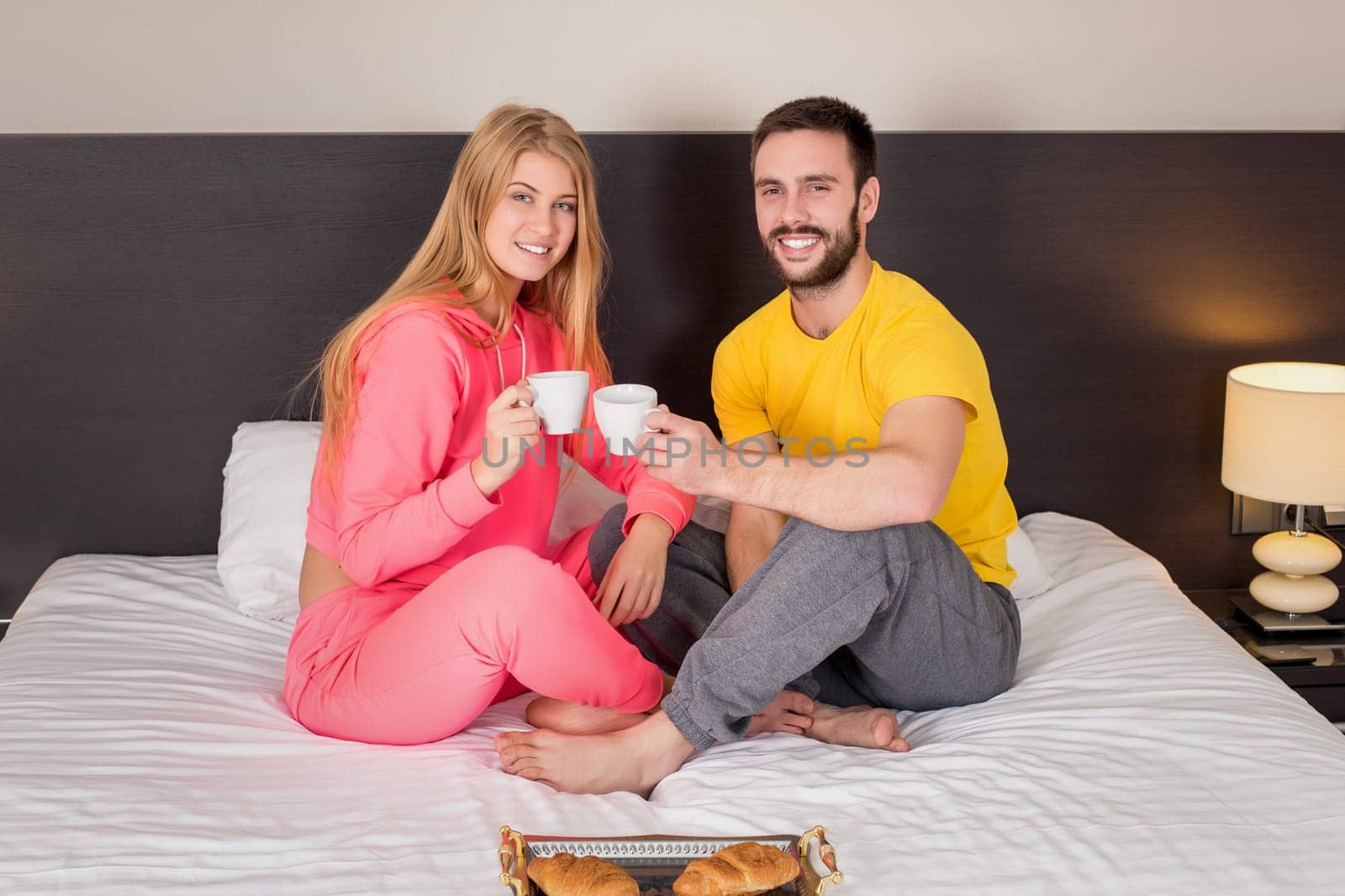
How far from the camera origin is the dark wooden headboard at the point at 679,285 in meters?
2.26

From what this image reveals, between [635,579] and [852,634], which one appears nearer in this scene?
[852,634]

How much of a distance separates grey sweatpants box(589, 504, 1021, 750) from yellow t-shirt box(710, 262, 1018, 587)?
146mm

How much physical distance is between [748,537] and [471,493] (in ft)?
1.68

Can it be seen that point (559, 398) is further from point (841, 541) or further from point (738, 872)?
point (738, 872)

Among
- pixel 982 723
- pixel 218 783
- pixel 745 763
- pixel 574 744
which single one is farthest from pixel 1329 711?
pixel 218 783

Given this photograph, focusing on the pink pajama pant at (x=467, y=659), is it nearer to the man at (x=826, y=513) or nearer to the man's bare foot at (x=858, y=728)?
the man at (x=826, y=513)

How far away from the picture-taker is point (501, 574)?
4.92 feet

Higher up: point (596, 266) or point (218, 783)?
point (596, 266)

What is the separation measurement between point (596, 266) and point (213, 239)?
0.83 m

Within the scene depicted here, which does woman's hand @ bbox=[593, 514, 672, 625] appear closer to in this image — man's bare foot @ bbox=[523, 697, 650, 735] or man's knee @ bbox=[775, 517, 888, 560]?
man's bare foot @ bbox=[523, 697, 650, 735]

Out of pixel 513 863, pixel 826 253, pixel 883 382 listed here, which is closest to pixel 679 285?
pixel 826 253

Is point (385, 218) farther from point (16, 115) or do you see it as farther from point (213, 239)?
point (16, 115)

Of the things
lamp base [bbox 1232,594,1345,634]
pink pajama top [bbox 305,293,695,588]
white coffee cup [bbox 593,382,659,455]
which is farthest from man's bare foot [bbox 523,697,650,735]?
lamp base [bbox 1232,594,1345,634]

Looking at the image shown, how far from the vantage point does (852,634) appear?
151cm
